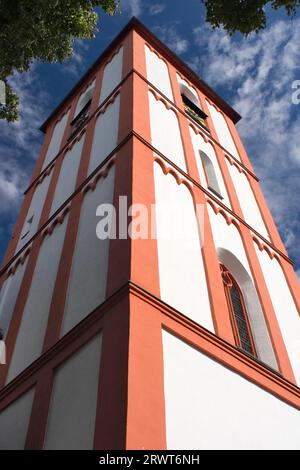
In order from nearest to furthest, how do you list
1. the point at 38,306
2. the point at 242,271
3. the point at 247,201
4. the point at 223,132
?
the point at 38,306 → the point at 242,271 → the point at 247,201 → the point at 223,132

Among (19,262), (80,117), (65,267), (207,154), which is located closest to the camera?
(65,267)

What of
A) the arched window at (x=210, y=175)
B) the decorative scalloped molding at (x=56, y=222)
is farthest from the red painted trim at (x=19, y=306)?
the arched window at (x=210, y=175)

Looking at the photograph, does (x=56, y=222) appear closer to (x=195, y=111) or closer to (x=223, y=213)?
(x=223, y=213)

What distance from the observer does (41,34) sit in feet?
24.5

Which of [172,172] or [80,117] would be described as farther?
[80,117]

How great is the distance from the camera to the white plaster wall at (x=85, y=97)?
15586 mm

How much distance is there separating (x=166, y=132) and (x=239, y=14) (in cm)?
393

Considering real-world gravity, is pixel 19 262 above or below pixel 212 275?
above

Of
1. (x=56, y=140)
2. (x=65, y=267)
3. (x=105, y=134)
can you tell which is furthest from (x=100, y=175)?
(x=56, y=140)

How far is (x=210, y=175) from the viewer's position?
11.6 metres

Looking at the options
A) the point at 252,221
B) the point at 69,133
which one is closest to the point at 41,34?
the point at 252,221

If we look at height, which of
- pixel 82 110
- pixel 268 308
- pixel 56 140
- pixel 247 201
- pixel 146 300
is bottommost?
pixel 146 300

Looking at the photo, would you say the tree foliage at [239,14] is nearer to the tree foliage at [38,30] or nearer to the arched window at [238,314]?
the tree foliage at [38,30]

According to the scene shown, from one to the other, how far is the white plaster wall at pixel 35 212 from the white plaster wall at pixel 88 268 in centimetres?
261
